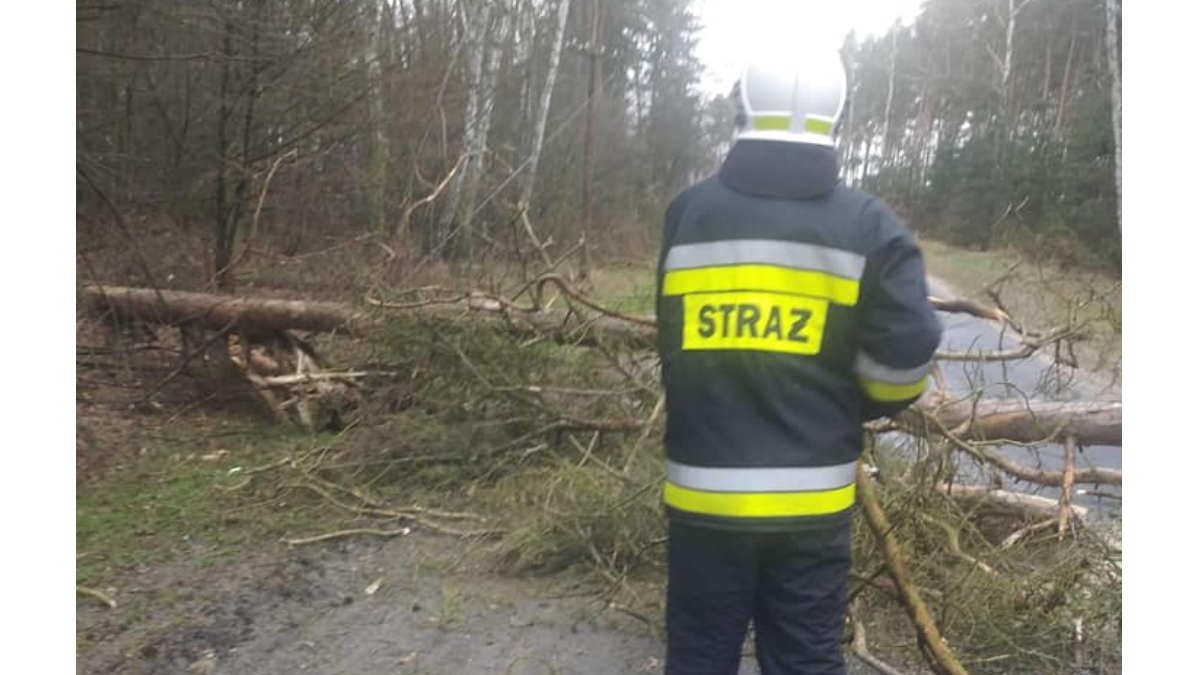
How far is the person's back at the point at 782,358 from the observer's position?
1933 millimetres

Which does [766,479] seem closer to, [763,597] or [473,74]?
[763,597]

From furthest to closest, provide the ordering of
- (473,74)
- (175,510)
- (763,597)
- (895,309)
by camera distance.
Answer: (473,74), (175,510), (763,597), (895,309)

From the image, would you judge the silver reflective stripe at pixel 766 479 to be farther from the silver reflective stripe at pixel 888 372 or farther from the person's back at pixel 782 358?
the silver reflective stripe at pixel 888 372

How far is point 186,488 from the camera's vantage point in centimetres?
444

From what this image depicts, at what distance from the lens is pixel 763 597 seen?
214 centimetres

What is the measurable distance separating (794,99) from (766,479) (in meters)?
0.86

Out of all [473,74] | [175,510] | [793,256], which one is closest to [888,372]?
[793,256]

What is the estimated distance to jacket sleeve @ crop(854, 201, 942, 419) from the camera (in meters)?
1.91
